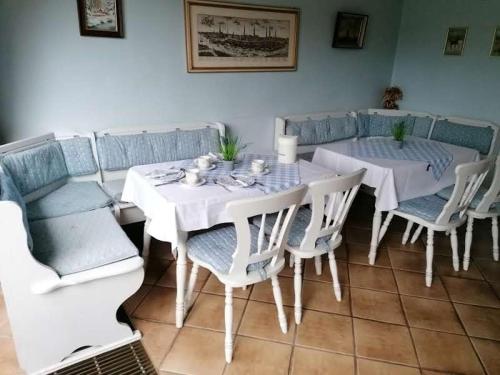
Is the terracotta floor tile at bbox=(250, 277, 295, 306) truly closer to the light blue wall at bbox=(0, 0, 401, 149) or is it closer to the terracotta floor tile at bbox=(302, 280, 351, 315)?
the terracotta floor tile at bbox=(302, 280, 351, 315)

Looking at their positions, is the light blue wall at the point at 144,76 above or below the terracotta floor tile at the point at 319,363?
above

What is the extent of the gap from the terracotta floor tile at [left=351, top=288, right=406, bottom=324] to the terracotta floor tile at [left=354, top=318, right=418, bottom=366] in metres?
0.05

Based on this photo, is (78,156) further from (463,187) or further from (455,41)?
(455,41)

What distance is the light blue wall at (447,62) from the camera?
10.2 feet

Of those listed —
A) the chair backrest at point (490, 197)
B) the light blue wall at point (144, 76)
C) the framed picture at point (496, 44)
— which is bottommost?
the chair backrest at point (490, 197)

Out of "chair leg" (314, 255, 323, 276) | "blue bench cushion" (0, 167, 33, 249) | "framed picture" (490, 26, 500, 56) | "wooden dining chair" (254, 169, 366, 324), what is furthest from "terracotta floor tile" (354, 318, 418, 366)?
"framed picture" (490, 26, 500, 56)

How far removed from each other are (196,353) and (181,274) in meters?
0.37

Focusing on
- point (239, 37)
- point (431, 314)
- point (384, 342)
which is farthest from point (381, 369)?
point (239, 37)

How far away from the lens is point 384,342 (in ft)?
5.75

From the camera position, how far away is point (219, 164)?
82.7 inches

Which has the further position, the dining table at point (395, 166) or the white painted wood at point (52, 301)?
the dining table at point (395, 166)

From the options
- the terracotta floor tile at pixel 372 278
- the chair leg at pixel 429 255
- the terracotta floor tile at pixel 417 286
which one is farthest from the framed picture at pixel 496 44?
the terracotta floor tile at pixel 372 278

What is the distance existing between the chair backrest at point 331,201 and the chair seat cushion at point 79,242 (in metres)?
0.85

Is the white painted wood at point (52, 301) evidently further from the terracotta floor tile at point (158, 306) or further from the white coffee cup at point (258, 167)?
the white coffee cup at point (258, 167)
